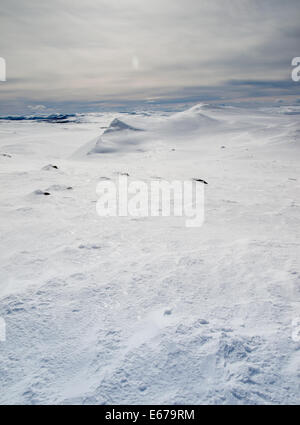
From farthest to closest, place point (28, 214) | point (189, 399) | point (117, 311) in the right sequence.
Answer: point (28, 214)
point (117, 311)
point (189, 399)

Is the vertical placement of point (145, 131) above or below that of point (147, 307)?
above

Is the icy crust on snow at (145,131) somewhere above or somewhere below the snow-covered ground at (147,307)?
above

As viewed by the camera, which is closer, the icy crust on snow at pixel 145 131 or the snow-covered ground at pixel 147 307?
the snow-covered ground at pixel 147 307

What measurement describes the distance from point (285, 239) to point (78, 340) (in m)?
4.48

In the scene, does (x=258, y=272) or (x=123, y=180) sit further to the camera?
(x=123, y=180)

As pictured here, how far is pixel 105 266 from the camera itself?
4.33 meters

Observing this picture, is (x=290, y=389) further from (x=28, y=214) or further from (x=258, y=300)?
(x=28, y=214)

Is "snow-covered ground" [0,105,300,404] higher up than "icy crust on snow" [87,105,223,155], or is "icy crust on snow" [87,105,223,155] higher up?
"icy crust on snow" [87,105,223,155]

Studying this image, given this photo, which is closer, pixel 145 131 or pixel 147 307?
pixel 147 307

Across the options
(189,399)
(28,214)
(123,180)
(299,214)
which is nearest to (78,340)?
(189,399)

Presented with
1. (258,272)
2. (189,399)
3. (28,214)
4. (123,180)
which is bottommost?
(189,399)

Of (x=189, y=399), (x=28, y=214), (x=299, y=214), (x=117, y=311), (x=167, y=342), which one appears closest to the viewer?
(x=189, y=399)

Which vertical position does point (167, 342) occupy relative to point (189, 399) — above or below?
above

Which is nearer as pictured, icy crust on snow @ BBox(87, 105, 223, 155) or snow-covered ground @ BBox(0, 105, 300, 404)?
snow-covered ground @ BBox(0, 105, 300, 404)
